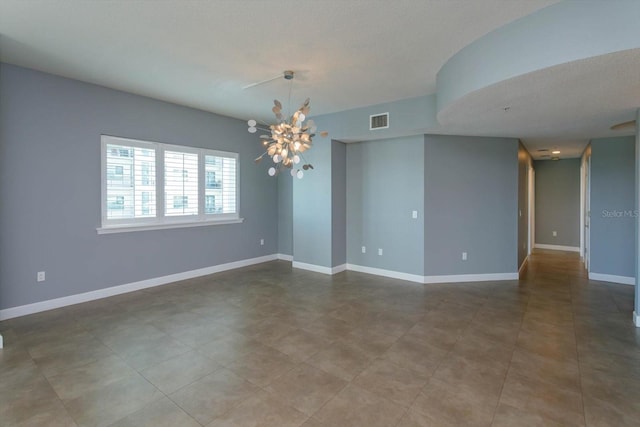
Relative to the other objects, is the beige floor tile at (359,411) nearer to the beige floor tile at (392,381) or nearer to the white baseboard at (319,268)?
the beige floor tile at (392,381)

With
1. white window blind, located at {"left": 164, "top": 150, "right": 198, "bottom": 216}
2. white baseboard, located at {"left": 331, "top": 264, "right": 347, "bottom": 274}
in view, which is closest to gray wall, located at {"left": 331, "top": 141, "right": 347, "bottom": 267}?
white baseboard, located at {"left": 331, "top": 264, "right": 347, "bottom": 274}

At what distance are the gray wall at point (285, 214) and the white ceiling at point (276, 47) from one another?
8.60ft

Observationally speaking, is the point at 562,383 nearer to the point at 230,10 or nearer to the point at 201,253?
the point at 230,10

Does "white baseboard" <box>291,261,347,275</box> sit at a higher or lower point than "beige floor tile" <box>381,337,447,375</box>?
higher

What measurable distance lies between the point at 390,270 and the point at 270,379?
3566 mm

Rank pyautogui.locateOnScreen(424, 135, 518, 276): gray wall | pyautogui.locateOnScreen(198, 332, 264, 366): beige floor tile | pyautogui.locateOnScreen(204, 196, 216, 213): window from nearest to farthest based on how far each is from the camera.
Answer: pyautogui.locateOnScreen(198, 332, 264, 366): beige floor tile, pyautogui.locateOnScreen(424, 135, 518, 276): gray wall, pyautogui.locateOnScreen(204, 196, 216, 213): window

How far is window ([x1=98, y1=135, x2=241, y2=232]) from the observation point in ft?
14.8

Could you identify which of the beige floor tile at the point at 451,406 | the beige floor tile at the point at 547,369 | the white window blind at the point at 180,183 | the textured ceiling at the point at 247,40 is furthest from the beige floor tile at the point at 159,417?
the white window blind at the point at 180,183

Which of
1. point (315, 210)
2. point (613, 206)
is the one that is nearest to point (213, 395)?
point (315, 210)

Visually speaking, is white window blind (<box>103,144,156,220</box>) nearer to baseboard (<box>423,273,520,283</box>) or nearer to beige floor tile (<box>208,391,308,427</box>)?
beige floor tile (<box>208,391,308,427</box>)

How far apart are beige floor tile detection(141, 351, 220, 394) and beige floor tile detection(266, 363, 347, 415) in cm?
63

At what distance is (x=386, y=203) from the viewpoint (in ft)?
18.6

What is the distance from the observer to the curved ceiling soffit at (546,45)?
214 centimetres

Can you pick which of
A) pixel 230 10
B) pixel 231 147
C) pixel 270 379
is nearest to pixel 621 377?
pixel 270 379
